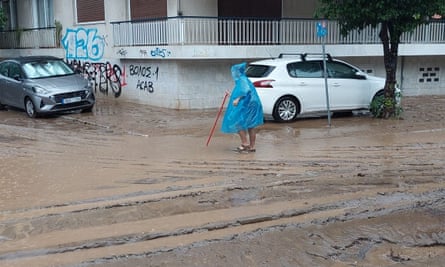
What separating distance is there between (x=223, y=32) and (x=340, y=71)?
159 inches

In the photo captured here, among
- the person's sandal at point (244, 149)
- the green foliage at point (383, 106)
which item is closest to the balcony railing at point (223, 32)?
the green foliage at point (383, 106)

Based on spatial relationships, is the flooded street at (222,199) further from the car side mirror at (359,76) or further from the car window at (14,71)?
the car window at (14,71)

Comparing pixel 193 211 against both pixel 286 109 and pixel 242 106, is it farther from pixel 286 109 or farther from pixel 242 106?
pixel 286 109

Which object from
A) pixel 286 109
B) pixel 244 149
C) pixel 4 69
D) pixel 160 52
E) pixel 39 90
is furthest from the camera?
pixel 4 69

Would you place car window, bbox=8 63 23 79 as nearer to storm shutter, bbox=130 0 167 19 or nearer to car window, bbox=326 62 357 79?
storm shutter, bbox=130 0 167 19

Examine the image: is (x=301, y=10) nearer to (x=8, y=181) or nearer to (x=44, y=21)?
(x=44, y=21)

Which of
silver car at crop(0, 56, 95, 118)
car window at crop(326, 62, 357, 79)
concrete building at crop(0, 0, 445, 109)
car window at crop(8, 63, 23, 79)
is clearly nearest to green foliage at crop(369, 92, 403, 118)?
car window at crop(326, 62, 357, 79)

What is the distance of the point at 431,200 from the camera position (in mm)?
6781

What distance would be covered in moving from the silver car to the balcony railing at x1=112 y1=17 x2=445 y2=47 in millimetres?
2615

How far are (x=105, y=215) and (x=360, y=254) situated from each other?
280 cm

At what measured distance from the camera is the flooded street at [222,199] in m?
5.19

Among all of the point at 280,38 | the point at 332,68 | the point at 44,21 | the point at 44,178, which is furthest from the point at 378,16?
the point at 44,21

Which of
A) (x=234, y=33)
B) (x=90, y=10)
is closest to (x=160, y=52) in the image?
(x=234, y=33)

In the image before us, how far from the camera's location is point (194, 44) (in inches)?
632
